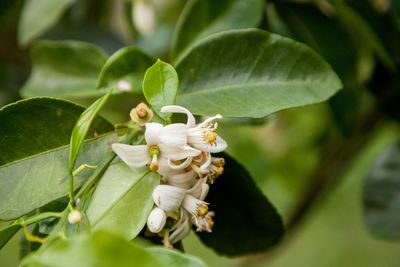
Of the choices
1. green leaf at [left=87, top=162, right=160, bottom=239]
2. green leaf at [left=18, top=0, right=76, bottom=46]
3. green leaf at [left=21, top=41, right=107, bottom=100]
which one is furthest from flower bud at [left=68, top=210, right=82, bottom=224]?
green leaf at [left=18, top=0, right=76, bottom=46]

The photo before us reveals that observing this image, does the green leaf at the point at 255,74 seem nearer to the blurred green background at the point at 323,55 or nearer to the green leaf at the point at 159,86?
the green leaf at the point at 159,86

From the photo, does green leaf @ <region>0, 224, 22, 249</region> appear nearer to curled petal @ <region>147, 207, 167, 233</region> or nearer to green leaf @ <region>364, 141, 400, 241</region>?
curled petal @ <region>147, 207, 167, 233</region>

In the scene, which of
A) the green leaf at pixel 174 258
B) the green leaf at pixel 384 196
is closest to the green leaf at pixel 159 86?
the green leaf at pixel 174 258

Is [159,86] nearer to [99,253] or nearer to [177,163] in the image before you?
[177,163]

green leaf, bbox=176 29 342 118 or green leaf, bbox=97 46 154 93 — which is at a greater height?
green leaf, bbox=176 29 342 118

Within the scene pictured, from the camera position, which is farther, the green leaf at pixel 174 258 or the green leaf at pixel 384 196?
the green leaf at pixel 384 196

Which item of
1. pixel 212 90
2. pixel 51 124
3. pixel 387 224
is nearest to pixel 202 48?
pixel 212 90
